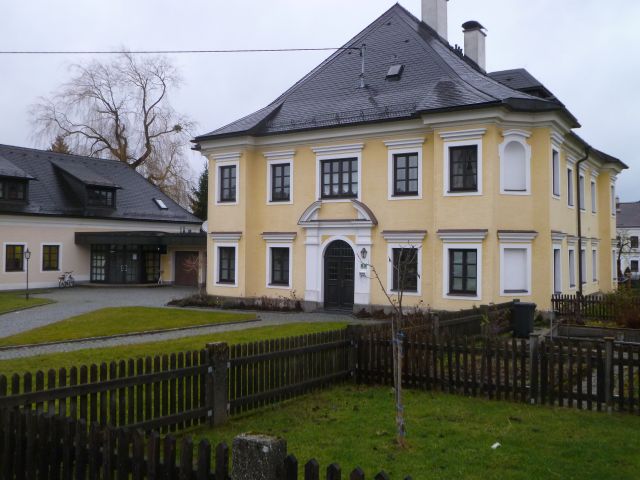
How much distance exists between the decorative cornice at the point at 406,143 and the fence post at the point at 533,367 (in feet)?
41.7

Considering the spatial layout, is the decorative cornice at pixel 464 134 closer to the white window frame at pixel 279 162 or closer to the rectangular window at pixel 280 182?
the white window frame at pixel 279 162

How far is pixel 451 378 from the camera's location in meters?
9.54

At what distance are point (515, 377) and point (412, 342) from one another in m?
1.71

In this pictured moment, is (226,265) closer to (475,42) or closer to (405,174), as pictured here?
(405,174)

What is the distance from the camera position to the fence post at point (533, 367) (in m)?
8.78

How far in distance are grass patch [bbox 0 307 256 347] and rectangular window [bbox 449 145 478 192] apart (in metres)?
8.22

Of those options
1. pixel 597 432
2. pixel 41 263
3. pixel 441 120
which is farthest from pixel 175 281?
pixel 597 432

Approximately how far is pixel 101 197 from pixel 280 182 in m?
17.7

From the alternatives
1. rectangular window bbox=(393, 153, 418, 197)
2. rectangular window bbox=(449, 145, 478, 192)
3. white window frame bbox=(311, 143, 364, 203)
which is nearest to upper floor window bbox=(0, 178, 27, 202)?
white window frame bbox=(311, 143, 364, 203)

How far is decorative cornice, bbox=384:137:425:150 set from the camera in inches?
810

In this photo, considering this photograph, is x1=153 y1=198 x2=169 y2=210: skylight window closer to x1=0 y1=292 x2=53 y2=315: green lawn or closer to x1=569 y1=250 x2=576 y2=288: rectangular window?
x1=0 y1=292 x2=53 y2=315: green lawn

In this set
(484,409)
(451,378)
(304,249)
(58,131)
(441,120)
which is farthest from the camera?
(58,131)

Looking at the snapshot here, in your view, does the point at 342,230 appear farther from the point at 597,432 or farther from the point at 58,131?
the point at 58,131

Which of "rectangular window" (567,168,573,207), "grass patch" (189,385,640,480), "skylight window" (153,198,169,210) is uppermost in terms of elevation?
"skylight window" (153,198,169,210)
